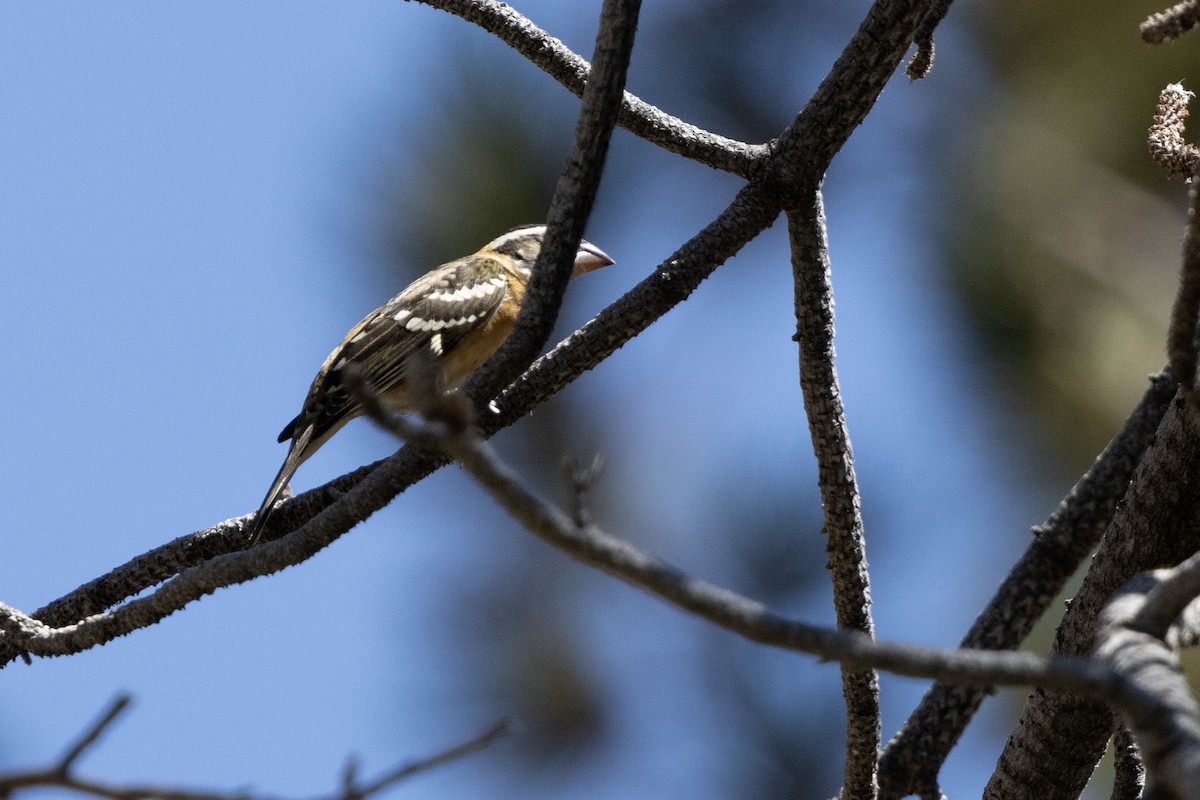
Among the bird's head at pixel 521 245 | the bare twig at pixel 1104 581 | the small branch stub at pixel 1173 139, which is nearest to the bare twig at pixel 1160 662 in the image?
the bare twig at pixel 1104 581

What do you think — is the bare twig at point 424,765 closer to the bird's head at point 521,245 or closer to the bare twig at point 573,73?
the bare twig at point 573,73

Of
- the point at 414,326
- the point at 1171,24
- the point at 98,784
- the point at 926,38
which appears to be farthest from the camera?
the point at 414,326

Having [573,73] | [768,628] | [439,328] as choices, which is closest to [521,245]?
[439,328]

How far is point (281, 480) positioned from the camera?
13.6 ft

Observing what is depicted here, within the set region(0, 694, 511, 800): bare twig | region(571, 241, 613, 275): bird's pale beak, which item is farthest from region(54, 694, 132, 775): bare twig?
region(571, 241, 613, 275): bird's pale beak

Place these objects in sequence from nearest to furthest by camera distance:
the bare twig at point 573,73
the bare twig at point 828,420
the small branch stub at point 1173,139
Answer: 1. the small branch stub at point 1173,139
2. the bare twig at point 828,420
3. the bare twig at point 573,73

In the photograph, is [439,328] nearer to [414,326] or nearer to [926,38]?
[414,326]

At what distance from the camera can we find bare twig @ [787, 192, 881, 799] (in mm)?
2707

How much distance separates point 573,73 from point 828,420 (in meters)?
0.97

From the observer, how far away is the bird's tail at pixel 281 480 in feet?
10.9

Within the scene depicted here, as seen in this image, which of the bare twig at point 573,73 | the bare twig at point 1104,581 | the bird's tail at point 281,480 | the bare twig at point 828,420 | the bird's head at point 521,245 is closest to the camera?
the bare twig at point 1104,581

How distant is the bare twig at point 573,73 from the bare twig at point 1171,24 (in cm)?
100

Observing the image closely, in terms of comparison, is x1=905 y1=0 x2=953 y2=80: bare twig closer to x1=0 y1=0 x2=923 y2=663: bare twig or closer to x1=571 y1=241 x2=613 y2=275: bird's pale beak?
x1=0 y1=0 x2=923 y2=663: bare twig

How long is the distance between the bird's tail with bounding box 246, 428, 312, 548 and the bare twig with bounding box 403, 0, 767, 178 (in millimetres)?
1275
